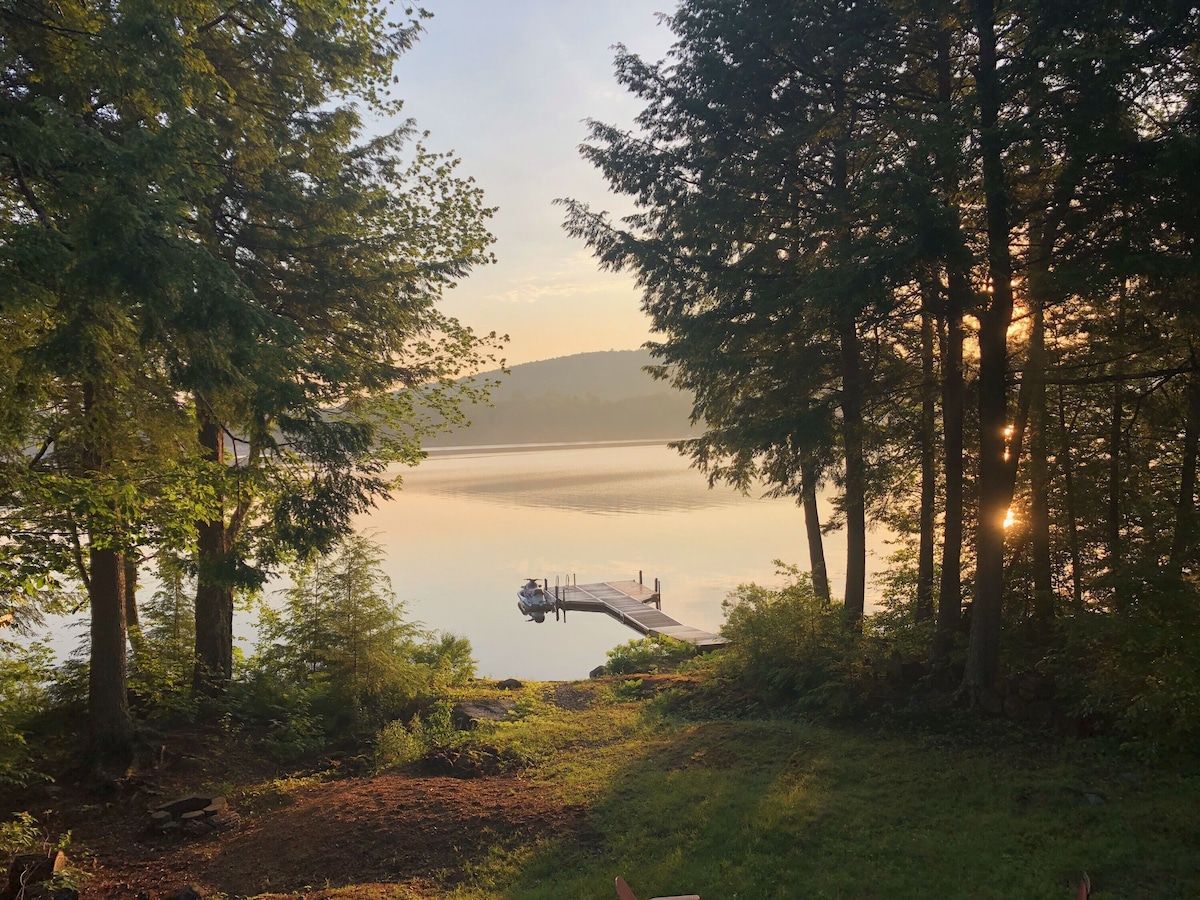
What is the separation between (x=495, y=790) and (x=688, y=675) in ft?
20.6

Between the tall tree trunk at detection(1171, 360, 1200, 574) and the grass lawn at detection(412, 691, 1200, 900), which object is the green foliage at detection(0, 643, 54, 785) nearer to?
the grass lawn at detection(412, 691, 1200, 900)

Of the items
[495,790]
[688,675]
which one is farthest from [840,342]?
[495,790]

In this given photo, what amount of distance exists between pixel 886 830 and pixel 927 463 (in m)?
6.19

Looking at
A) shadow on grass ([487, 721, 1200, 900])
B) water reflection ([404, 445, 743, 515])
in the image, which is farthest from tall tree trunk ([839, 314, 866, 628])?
water reflection ([404, 445, 743, 515])

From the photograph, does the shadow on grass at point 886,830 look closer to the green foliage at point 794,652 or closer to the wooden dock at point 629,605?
the green foliage at point 794,652

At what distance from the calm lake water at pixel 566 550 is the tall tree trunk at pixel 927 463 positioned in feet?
14.1

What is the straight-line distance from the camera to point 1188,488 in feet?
23.4

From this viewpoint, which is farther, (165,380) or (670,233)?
(670,233)

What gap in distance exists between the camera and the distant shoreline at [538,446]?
125 m

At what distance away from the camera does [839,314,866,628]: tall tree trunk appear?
1044 centimetres

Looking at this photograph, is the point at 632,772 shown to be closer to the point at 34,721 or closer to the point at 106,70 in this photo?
the point at 34,721

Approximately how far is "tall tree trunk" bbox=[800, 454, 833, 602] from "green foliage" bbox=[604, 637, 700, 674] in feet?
13.0

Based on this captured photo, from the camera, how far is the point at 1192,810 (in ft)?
18.4

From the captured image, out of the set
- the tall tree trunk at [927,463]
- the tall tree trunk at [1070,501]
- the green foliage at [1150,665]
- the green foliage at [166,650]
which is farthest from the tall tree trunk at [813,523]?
the green foliage at [166,650]
